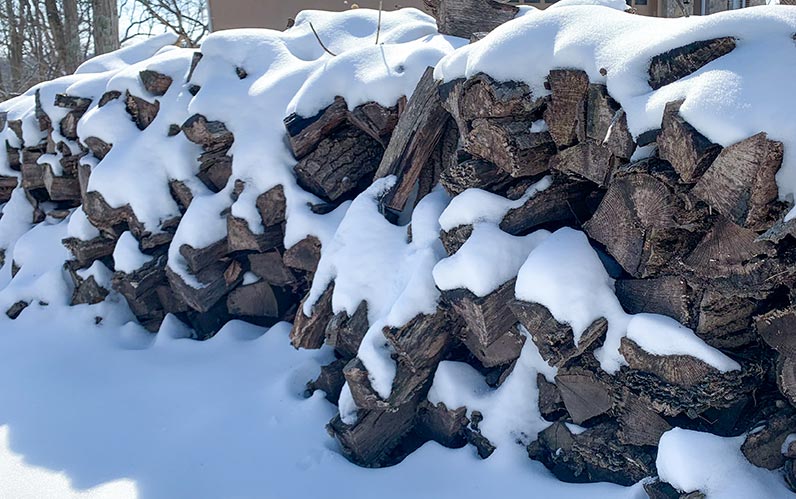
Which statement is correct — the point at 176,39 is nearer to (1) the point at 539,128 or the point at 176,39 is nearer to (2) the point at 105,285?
(2) the point at 105,285

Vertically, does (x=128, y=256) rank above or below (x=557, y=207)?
below

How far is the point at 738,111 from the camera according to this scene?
72.4 inches

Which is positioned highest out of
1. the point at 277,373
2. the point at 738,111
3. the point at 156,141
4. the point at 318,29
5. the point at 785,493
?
the point at 738,111

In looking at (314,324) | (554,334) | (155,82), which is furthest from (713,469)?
(155,82)

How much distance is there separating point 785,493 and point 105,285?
150 inches

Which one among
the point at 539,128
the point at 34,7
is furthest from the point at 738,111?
the point at 34,7

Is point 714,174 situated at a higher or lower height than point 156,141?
higher

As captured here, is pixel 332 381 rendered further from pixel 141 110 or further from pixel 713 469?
pixel 141 110

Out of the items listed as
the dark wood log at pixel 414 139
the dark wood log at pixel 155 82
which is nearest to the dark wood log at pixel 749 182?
the dark wood log at pixel 414 139

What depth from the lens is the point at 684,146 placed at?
6.40 feet

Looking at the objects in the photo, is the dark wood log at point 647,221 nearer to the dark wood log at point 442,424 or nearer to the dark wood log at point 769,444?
the dark wood log at point 769,444

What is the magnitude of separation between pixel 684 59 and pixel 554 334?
3.17 ft

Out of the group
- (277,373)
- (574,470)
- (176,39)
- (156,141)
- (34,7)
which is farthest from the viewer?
(34,7)

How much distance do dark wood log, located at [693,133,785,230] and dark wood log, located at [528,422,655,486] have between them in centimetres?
87
